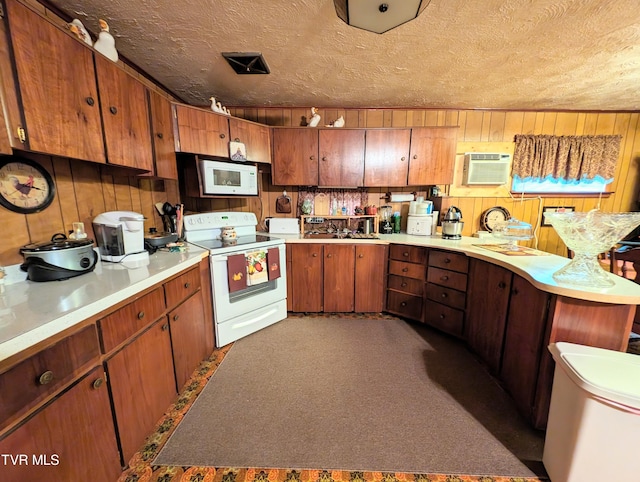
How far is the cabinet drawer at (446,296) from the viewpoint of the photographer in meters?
2.20

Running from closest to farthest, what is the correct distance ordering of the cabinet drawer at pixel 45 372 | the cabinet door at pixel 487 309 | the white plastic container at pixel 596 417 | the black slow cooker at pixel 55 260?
the cabinet drawer at pixel 45 372
the white plastic container at pixel 596 417
the black slow cooker at pixel 55 260
the cabinet door at pixel 487 309

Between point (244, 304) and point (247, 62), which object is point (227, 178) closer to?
point (247, 62)

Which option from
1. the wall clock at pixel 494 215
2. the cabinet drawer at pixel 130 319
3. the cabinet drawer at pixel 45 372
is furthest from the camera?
the wall clock at pixel 494 215

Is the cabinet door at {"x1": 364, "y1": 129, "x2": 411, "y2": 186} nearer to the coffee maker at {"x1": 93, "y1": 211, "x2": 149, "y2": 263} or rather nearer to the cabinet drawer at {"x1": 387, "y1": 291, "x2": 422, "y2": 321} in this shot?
the cabinet drawer at {"x1": 387, "y1": 291, "x2": 422, "y2": 321}

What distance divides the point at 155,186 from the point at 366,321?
2511 mm

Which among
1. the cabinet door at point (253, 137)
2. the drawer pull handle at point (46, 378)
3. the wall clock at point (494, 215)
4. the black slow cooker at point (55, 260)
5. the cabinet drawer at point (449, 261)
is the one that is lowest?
the drawer pull handle at point (46, 378)

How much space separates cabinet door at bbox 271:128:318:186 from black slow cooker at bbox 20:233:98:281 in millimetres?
1829

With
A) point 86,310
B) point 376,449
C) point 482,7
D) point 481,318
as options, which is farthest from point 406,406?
point 482,7

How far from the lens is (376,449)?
1303mm

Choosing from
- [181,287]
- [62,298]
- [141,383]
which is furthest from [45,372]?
[181,287]

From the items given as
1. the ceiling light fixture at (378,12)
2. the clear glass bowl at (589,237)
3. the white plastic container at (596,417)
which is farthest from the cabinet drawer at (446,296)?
the ceiling light fixture at (378,12)

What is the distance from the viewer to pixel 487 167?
2.96 meters

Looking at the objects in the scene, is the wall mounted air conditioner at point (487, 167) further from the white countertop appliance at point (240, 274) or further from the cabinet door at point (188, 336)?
the cabinet door at point (188, 336)

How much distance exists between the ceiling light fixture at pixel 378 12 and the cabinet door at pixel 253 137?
1.39 m
